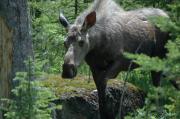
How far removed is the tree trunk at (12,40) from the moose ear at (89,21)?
2.73m

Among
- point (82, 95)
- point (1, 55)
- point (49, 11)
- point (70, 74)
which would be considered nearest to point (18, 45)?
point (1, 55)

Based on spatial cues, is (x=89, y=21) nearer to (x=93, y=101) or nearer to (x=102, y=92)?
(x=102, y=92)

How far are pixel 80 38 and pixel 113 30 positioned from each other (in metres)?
1.01

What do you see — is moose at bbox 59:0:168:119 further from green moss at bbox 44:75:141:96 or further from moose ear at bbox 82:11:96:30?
green moss at bbox 44:75:141:96

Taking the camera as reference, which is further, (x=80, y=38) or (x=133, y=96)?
(x=133, y=96)

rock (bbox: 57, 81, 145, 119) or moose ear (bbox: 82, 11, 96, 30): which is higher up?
moose ear (bbox: 82, 11, 96, 30)

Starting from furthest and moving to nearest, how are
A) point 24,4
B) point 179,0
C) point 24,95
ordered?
point 24,4 → point 24,95 → point 179,0

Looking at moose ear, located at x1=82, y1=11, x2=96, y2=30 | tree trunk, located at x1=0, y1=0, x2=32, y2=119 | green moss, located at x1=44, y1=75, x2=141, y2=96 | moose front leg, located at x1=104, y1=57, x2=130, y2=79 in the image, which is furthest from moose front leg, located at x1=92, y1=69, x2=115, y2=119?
tree trunk, located at x1=0, y1=0, x2=32, y2=119

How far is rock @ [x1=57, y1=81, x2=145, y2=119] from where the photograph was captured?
1122 centimetres

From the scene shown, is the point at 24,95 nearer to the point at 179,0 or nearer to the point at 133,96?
the point at 179,0

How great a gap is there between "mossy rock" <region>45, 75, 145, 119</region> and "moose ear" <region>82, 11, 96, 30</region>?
1159mm

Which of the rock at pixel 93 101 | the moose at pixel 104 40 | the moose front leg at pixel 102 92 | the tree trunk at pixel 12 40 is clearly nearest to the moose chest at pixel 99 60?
the moose at pixel 104 40

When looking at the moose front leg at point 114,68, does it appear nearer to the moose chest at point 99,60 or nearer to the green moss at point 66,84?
the moose chest at point 99,60

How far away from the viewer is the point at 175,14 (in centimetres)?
501
